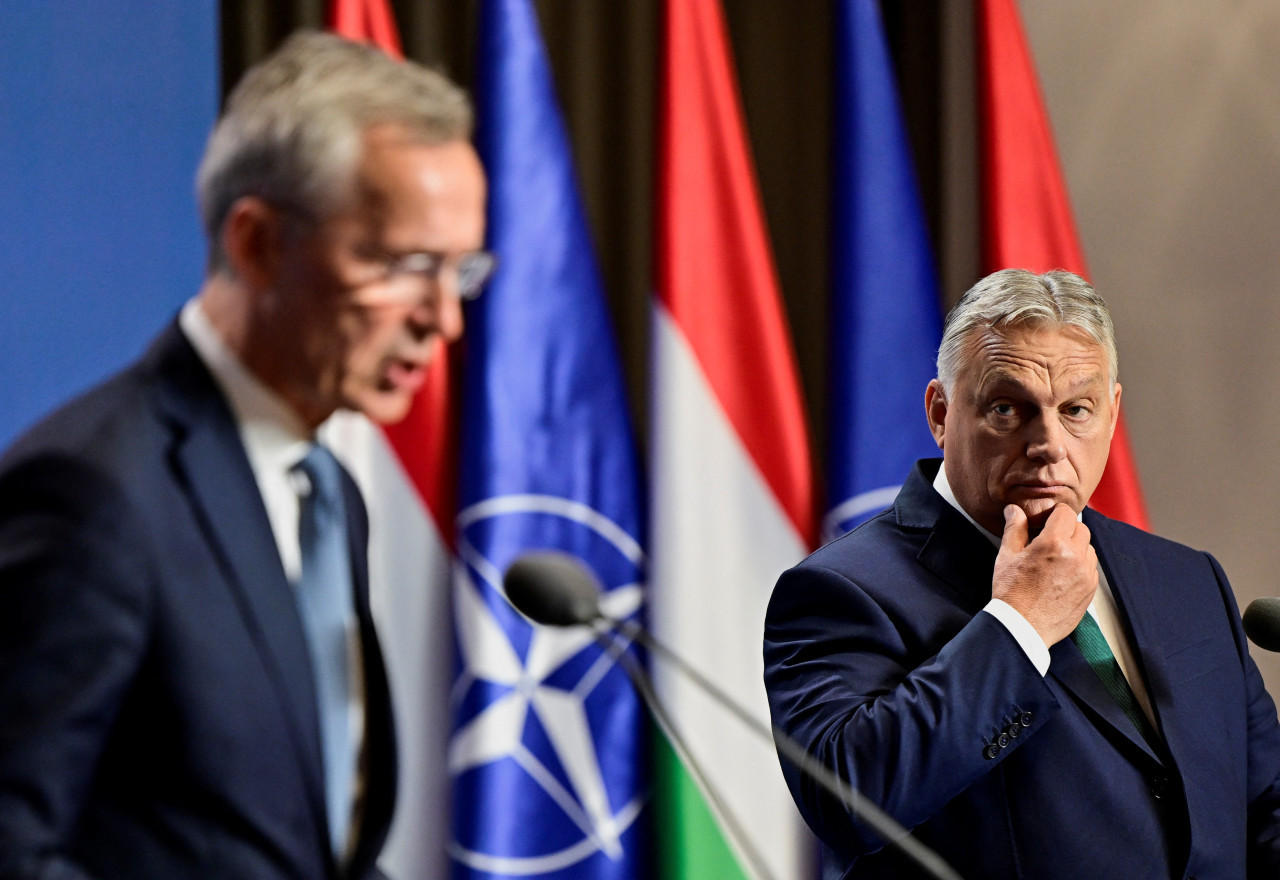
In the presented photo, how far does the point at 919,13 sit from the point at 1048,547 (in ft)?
6.79

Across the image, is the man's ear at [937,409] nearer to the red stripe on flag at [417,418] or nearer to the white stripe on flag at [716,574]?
the white stripe on flag at [716,574]

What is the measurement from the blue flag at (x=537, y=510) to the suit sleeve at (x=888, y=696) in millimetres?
1171

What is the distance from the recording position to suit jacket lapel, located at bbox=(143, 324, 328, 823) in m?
1.02

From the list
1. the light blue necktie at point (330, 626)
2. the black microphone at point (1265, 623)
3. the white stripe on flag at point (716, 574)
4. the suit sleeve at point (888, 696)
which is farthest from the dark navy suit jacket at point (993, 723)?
the white stripe on flag at point (716, 574)

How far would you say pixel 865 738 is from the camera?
1.58m

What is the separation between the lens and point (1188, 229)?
3.20 metres

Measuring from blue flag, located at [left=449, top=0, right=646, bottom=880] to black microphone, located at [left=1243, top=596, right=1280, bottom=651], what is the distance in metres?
1.52

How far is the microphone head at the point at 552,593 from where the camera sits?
1.22m

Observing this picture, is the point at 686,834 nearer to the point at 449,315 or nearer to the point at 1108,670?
the point at 1108,670

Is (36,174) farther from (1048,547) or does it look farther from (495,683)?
(1048,547)

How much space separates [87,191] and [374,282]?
2.12m

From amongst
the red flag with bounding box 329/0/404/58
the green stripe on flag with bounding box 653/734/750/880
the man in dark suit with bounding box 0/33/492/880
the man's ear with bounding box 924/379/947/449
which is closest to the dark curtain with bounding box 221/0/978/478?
the red flag with bounding box 329/0/404/58

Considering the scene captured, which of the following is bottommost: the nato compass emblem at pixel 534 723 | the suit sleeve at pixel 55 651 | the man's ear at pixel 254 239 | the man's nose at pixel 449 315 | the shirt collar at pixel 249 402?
the nato compass emblem at pixel 534 723

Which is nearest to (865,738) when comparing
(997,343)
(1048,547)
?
(1048,547)
